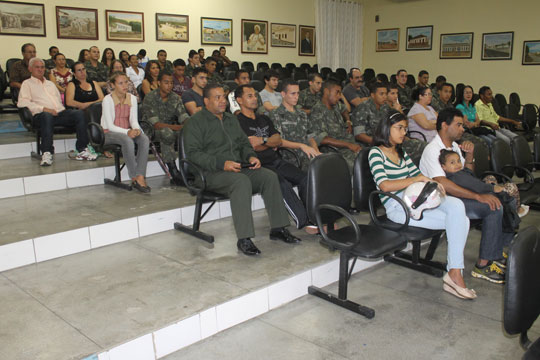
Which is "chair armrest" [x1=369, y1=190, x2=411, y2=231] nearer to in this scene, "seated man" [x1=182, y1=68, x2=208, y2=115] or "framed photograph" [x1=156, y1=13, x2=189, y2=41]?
"seated man" [x1=182, y1=68, x2=208, y2=115]

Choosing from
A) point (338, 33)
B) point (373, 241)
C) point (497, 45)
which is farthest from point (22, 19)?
point (497, 45)

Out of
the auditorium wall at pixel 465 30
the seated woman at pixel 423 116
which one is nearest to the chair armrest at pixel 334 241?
the seated woman at pixel 423 116

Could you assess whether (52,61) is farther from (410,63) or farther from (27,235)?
(410,63)

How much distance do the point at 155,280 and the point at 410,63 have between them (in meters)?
11.3

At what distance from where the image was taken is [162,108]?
4.95 metres

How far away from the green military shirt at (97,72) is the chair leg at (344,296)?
590cm

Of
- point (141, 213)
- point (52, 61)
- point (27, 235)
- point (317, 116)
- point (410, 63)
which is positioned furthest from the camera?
point (410, 63)

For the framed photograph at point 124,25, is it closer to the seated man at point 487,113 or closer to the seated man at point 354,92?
the seated man at point 354,92

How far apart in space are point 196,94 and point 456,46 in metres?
8.78

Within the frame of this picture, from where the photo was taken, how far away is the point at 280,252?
3.22m

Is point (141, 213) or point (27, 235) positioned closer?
point (27, 235)

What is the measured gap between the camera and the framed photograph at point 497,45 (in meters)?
10.7

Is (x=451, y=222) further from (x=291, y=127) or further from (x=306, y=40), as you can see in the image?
(x=306, y=40)

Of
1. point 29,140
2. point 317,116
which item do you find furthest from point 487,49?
point 29,140
